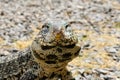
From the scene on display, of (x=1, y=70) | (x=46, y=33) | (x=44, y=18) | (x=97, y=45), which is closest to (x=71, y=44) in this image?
(x=46, y=33)

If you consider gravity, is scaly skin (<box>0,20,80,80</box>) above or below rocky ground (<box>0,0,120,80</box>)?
above

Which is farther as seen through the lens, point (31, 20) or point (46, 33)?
point (31, 20)

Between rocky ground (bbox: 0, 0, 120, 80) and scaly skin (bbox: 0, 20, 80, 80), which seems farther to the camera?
rocky ground (bbox: 0, 0, 120, 80)

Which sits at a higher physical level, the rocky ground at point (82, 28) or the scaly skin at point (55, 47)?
the scaly skin at point (55, 47)

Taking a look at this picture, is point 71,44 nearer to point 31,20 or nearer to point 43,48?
point 43,48

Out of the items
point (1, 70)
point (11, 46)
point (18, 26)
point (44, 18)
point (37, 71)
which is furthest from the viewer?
point (44, 18)

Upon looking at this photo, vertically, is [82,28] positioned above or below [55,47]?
below

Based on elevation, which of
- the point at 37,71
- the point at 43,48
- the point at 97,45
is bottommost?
the point at 97,45

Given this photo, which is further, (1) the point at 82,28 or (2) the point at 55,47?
(1) the point at 82,28
